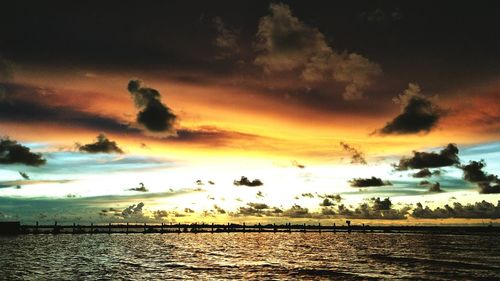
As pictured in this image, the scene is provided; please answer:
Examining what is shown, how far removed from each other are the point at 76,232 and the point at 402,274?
84350 mm

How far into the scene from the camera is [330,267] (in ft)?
155

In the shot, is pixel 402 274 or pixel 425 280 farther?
pixel 402 274

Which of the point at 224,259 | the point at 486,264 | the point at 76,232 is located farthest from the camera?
the point at 76,232

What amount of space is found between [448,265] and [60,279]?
3912 cm

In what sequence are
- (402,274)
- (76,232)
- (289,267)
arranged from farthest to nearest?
1. (76,232)
2. (289,267)
3. (402,274)

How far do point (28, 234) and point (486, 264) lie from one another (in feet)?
317

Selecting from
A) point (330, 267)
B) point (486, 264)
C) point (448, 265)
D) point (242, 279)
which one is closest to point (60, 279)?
point (242, 279)

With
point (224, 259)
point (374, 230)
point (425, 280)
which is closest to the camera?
point (425, 280)

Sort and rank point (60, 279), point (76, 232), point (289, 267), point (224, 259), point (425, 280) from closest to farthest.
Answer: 1. point (60, 279)
2. point (425, 280)
3. point (289, 267)
4. point (224, 259)
5. point (76, 232)

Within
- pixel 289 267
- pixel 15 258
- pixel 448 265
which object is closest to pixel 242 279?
pixel 289 267

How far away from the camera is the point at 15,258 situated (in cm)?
5066

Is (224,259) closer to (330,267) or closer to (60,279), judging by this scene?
(330,267)

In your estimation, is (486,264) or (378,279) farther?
(486,264)

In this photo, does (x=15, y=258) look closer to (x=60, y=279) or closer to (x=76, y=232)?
(x=60, y=279)
